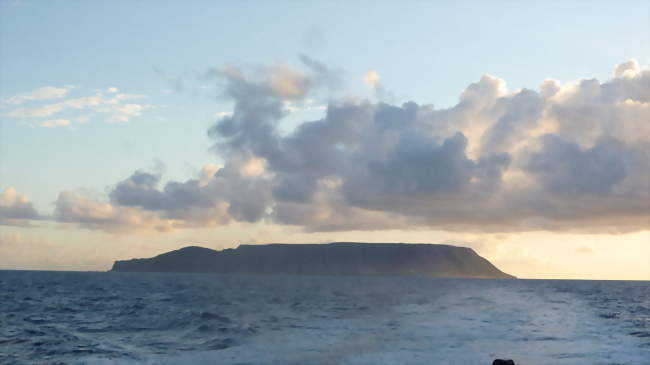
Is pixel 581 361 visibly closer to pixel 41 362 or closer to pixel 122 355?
pixel 122 355

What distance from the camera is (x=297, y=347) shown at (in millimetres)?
34125

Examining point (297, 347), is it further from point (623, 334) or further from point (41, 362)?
point (623, 334)

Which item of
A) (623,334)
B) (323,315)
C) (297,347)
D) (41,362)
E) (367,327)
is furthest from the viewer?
(323,315)

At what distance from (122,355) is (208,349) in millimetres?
4710

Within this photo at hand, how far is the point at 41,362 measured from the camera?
2925 cm

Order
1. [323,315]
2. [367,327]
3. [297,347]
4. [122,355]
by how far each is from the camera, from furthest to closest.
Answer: [323,315] < [367,327] < [297,347] < [122,355]

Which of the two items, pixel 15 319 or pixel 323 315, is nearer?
pixel 15 319

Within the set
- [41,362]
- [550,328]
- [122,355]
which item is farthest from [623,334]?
[41,362]

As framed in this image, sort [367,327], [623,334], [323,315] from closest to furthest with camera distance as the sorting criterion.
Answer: [623,334] < [367,327] < [323,315]

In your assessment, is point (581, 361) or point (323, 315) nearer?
point (581, 361)

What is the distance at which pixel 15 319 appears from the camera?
153 feet

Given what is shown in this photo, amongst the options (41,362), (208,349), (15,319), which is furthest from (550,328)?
(15,319)

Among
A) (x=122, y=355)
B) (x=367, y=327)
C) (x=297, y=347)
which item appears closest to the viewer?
(x=122, y=355)

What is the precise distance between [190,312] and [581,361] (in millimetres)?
35113
